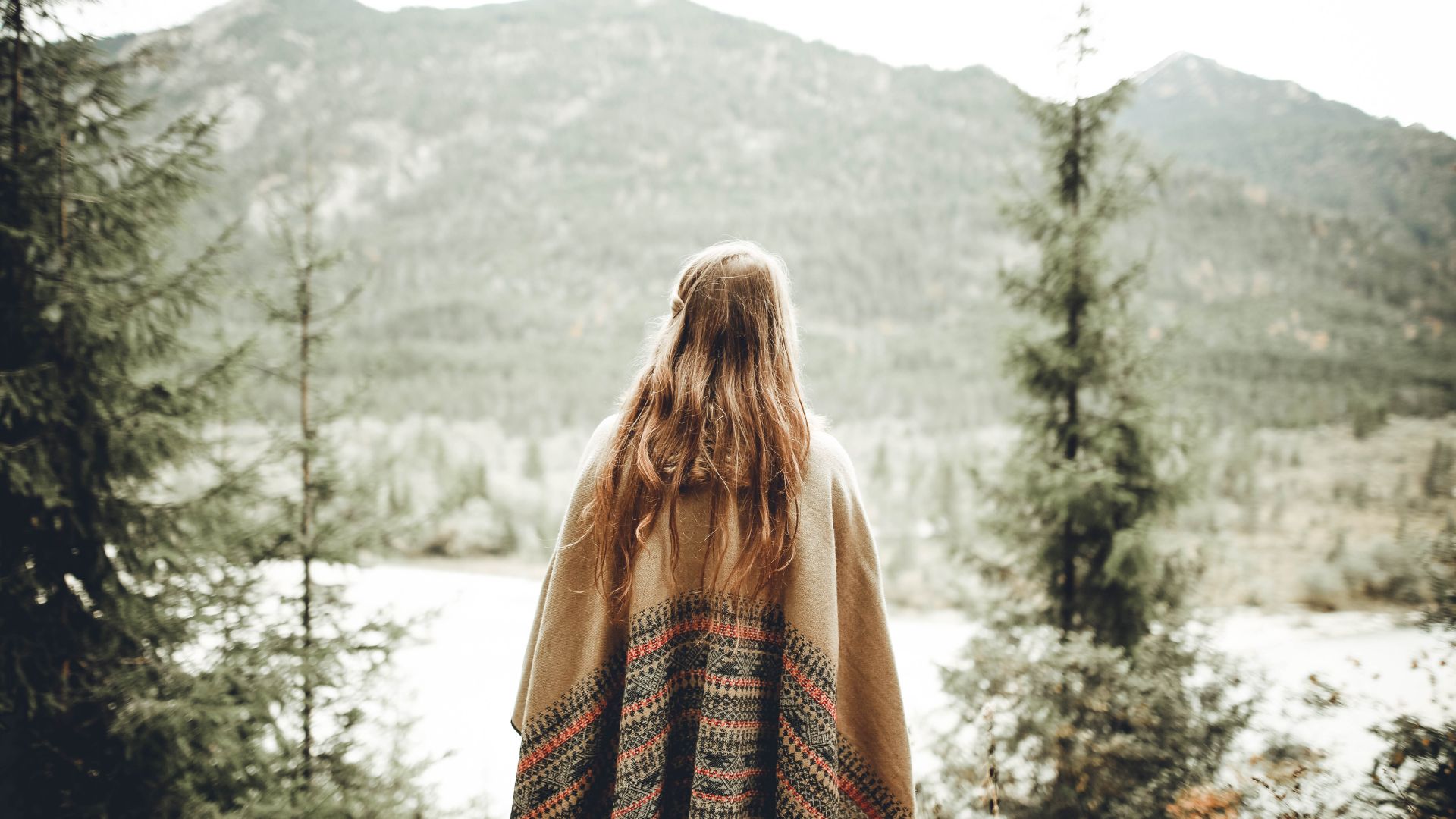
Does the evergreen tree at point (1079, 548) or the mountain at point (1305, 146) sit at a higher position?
the mountain at point (1305, 146)

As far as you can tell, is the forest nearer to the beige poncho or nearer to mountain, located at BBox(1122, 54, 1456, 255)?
mountain, located at BBox(1122, 54, 1456, 255)

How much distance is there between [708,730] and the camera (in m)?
1.39

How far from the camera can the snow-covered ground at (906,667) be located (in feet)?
13.0

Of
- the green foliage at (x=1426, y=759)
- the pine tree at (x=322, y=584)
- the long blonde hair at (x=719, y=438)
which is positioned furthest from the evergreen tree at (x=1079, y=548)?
the pine tree at (x=322, y=584)

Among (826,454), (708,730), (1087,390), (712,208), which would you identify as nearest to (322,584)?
(708,730)

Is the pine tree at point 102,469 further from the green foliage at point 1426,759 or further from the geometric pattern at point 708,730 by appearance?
the green foliage at point 1426,759

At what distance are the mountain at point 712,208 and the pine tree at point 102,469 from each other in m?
0.32

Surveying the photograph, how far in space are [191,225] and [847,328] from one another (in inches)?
1110

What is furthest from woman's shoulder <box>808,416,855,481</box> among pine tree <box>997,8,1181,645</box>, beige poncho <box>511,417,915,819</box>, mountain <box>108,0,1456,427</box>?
pine tree <box>997,8,1181,645</box>

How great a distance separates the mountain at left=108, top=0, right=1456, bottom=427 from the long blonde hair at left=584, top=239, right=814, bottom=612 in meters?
2.68

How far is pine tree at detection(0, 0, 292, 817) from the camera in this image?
2572 mm

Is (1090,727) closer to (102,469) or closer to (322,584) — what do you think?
(322,584)

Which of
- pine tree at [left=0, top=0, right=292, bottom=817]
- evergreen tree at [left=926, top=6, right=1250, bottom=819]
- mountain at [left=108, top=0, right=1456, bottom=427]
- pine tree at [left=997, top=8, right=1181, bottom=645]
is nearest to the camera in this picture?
pine tree at [left=0, top=0, right=292, bottom=817]

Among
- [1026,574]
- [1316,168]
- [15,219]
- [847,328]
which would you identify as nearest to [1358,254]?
[1316,168]
